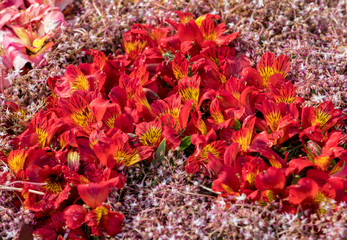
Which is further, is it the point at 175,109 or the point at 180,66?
the point at 180,66

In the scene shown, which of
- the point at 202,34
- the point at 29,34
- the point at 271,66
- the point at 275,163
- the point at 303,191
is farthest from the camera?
the point at 29,34

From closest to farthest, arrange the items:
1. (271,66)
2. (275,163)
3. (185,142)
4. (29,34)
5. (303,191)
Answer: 1. (303,191)
2. (275,163)
3. (185,142)
4. (271,66)
5. (29,34)

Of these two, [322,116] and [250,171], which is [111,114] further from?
[322,116]

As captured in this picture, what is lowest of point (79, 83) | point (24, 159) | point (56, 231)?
point (56, 231)

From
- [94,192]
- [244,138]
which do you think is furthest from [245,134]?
[94,192]

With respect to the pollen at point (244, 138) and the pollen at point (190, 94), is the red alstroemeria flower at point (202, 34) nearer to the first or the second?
the pollen at point (190, 94)

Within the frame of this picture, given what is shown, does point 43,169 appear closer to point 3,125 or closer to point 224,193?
point 3,125

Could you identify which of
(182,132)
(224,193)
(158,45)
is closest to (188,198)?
(224,193)
